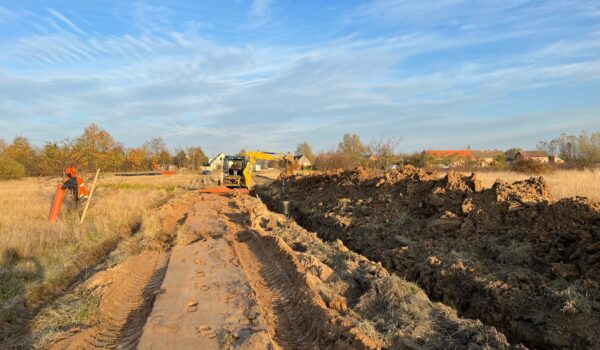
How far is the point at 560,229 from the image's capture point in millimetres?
7473

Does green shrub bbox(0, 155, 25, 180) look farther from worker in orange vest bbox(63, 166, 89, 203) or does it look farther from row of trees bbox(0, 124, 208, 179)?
worker in orange vest bbox(63, 166, 89, 203)

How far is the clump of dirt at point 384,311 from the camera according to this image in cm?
434

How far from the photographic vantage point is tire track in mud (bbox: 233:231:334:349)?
15.4 feet

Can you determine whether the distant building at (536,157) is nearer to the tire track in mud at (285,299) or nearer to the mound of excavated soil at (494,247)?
the mound of excavated soil at (494,247)

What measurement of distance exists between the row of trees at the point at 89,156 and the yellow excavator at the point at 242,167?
663 cm

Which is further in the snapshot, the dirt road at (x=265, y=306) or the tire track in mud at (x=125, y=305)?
the tire track in mud at (x=125, y=305)

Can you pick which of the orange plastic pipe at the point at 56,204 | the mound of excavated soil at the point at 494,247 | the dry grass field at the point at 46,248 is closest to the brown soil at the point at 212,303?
the dry grass field at the point at 46,248

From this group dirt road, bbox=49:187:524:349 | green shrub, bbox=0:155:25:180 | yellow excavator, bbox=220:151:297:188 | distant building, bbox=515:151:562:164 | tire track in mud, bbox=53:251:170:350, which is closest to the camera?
dirt road, bbox=49:187:524:349

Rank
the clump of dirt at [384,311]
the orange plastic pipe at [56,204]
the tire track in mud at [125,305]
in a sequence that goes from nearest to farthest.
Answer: the clump of dirt at [384,311] < the tire track in mud at [125,305] < the orange plastic pipe at [56,204]

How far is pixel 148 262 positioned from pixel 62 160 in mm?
7971

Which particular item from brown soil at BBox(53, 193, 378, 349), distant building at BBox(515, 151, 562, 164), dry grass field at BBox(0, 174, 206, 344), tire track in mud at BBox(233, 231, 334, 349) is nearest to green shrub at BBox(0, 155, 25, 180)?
dry grass field at BBox(0, 174, 206, 344)

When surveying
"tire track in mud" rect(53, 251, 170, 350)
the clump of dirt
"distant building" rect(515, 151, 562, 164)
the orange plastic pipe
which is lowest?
"tire track in mud" rect(53, 251, 170, 350)

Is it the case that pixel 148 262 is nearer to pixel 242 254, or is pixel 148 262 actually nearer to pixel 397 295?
pixel 242 254

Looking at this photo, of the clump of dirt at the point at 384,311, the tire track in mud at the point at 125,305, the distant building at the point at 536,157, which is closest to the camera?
the clump of dirt at the point at 384,311
